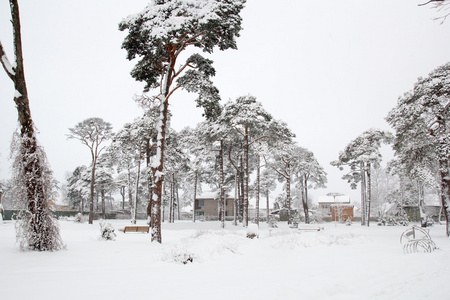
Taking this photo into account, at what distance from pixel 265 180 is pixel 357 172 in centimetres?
1416

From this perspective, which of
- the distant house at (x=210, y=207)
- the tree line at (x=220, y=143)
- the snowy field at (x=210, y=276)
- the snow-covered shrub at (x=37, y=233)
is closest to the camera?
the snowy field at (x=210, y=276)

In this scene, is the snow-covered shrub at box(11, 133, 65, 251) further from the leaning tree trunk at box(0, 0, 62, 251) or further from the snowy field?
the snowy field

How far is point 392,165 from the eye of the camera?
3269 cm

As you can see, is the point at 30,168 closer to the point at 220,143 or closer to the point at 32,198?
the point at 32,198

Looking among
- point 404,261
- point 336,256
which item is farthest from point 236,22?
point 404,261

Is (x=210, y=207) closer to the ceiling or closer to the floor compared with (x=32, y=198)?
closer to the floor

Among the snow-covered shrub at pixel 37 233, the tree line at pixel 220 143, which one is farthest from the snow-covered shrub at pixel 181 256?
the tree line at pixel 220 143

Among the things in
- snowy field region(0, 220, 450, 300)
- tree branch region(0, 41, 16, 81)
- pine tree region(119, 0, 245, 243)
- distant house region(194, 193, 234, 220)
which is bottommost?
distant house region(194, 193, 234, 220)

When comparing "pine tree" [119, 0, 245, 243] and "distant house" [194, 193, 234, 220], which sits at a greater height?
Result: "pine tree" [119, 0, 245, 243]

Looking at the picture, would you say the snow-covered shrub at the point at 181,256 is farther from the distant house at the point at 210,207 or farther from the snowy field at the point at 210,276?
the distant house at the point at 210,207

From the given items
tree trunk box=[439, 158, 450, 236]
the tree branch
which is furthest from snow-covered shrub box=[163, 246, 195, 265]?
tree trunk box=[439, 158, 450, 236]

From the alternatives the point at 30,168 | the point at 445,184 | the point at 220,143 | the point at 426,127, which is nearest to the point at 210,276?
the point at 30,168

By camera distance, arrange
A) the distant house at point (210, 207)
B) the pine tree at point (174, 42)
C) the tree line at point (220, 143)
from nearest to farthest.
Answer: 1. the pine tree at point (174, 42)
2. the tree line at point (220, 143)
3. the distant house at point (210, 207)

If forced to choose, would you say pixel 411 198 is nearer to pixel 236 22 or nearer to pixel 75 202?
pixel 236 22
